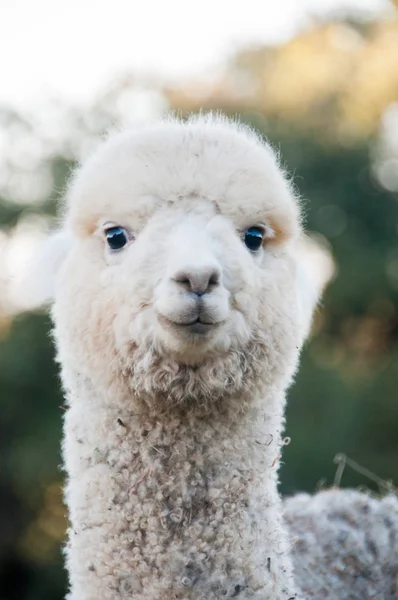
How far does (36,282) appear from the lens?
3.26 metres

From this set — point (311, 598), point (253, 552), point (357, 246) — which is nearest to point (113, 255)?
point (253, 552)

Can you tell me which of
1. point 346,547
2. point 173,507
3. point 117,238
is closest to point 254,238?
point 117,238

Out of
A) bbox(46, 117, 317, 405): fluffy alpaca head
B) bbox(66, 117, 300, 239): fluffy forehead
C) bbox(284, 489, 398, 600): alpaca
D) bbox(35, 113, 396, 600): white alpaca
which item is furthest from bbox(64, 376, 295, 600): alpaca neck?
bbox(284, 489, 398, 600): alpaca

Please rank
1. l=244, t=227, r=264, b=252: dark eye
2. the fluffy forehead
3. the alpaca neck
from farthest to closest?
l=244, t=227, r=264, b=252: dark eye, the fluffy forehead, the alpaca neck

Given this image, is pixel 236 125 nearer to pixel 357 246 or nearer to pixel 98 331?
pixel 98 331

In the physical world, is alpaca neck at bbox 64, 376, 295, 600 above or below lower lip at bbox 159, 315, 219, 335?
below

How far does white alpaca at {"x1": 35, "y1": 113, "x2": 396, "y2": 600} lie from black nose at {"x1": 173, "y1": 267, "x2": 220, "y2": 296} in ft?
0.04

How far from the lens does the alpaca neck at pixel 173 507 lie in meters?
2.66

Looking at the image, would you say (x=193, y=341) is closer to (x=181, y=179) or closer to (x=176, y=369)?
(x=176, y=369)

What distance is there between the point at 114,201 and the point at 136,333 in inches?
19.4

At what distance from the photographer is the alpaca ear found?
320 centimetres

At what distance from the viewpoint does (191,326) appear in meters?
2.50

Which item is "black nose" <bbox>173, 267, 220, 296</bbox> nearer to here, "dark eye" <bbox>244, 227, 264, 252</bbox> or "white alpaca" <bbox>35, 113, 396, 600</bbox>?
"white alpaca" <bbox>35, 113, 396, 600</bbox>

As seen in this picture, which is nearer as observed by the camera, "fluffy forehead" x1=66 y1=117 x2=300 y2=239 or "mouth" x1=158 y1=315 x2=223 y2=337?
"mouth" x1=158 y1=315 x2=223 y2=337
